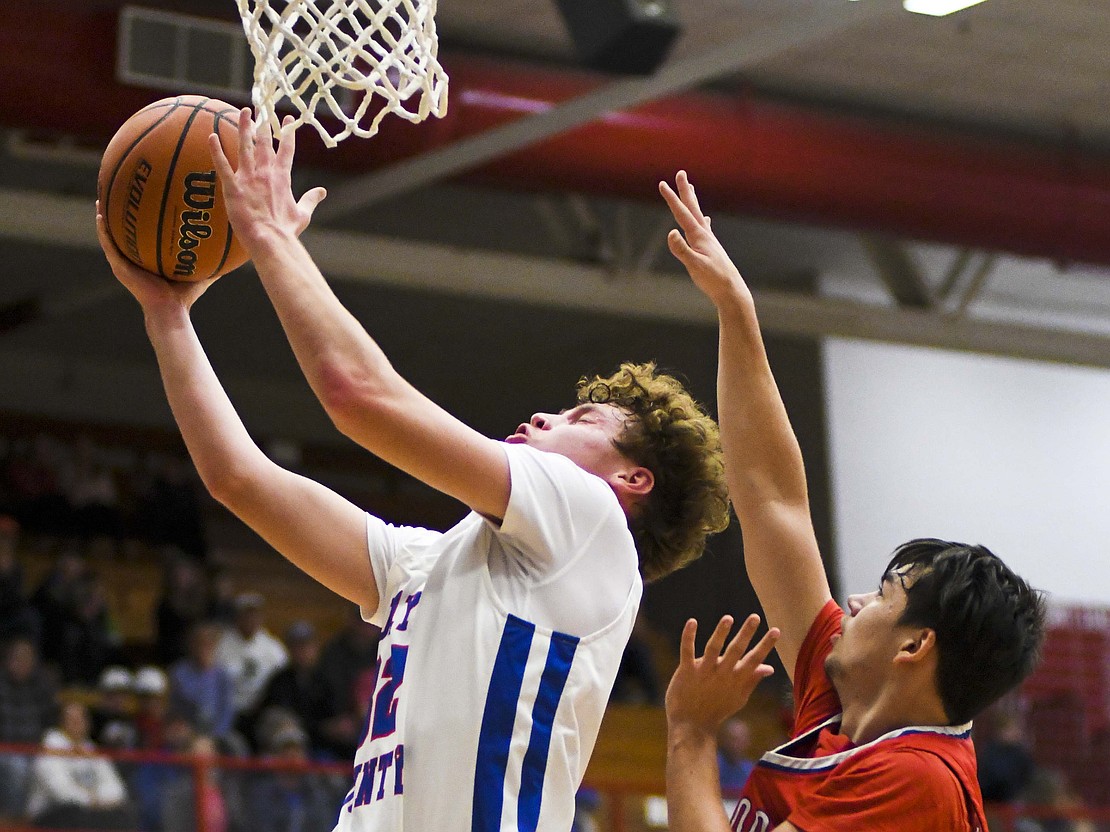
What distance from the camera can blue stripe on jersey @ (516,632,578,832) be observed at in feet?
7.49

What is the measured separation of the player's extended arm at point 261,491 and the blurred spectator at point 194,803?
14.5ft

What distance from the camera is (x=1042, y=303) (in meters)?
14.0

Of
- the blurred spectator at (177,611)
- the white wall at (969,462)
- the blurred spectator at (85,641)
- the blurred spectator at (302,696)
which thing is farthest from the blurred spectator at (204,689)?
the white wall at (969,462)

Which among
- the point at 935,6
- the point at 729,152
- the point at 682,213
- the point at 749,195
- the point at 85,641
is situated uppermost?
the point at 682,213

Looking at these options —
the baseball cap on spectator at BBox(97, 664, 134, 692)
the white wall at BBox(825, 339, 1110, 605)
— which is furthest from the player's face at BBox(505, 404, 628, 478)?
the white wall at BBox(825, 339, 1110, 605)

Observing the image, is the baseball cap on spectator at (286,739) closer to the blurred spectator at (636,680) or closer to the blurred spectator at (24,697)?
the blurred spectator at (24,697)

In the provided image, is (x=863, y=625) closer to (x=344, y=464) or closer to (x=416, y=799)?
(x=416, y=799)

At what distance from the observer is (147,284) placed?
2.73 metres

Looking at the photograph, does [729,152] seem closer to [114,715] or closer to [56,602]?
[114,715]

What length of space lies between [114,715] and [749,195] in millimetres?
4556

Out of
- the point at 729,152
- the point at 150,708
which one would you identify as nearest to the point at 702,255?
the point at 729,152

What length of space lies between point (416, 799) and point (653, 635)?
12.8 meters

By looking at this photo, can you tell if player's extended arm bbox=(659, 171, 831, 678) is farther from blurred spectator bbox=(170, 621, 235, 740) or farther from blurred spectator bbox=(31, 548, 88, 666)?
blurred spectator bbox=(31, 548, 88, 666)

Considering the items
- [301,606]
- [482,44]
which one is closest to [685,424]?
[482,44]
